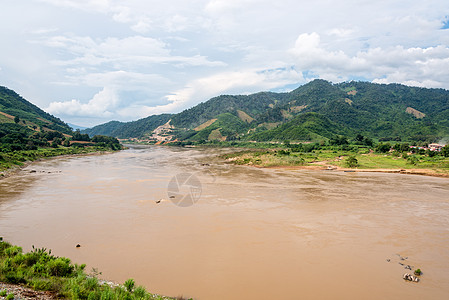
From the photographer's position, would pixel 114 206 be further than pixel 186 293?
Yes

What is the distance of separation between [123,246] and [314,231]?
11.3m

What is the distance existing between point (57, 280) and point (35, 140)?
264ft

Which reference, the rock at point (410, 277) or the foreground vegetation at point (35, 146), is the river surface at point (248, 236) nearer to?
the rock at point (410, 277)

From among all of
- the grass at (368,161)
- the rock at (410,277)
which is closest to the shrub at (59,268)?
the rock at (410,277)

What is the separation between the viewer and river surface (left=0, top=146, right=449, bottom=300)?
10.1 metres

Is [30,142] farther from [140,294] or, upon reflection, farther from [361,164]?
[361,164]

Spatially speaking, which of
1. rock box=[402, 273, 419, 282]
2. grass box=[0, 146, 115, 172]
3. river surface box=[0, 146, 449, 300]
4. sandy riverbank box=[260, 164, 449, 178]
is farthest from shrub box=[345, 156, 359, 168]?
grass box=[0, 146, 115, 172]

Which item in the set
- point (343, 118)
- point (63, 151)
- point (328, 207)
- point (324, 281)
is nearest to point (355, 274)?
point (324, 281)

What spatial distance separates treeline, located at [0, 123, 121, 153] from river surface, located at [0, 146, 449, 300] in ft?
139

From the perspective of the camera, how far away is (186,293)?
30.6 ft

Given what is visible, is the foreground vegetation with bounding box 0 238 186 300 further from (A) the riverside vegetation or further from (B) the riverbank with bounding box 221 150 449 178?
(B) the riverbank with bounding box 221 150 449 178

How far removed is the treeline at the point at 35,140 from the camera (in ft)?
196

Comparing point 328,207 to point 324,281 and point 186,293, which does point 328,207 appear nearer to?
point 324,281

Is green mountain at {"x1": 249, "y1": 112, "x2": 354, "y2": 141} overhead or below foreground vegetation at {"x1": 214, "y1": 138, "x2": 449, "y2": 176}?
overhead
